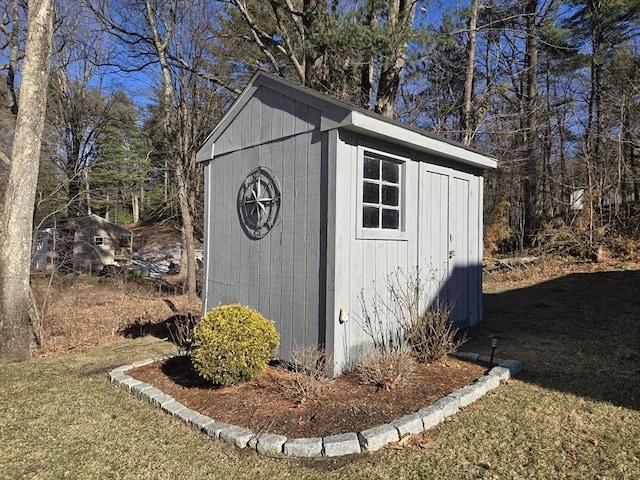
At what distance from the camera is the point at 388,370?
3.70m

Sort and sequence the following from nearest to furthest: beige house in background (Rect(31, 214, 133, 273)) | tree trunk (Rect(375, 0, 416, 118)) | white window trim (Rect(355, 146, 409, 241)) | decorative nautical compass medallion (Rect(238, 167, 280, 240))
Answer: white window trim (Rect(355, 146, 409, 241))
decorative nautical compass medallion (Rect(238, 167, 280, 240))
tree trunk (Rect(375, 0, 416, 118))
beige house in background (Rect(31, 214, 133, 273))

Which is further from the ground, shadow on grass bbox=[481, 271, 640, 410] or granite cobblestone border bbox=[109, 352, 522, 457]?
shadow on grass bbox=[481, 271, 640, 410]

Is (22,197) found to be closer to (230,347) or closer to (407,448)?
(230,347)

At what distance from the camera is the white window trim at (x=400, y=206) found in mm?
4141

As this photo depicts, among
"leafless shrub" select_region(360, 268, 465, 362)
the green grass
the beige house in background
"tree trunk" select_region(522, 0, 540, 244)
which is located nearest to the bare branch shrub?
"leafless shrub" select_region(360, 268, 465, 362)

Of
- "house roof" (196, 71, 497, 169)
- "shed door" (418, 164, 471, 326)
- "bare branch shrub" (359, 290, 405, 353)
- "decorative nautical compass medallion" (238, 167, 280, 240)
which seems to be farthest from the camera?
"shed door" (418, 164, 471, 326)

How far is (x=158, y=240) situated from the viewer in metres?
23.4

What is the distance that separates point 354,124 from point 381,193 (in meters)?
0.96

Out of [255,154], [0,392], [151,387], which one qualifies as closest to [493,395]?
[151,387]

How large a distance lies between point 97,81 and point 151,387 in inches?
577

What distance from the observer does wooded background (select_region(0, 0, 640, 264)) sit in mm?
8641

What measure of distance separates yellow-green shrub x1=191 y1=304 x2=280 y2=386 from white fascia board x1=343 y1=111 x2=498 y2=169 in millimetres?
2097

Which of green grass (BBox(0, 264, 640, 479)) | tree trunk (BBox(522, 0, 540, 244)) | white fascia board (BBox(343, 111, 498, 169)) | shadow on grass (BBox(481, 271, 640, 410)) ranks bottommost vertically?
green grass (BBox(0, 264, 640, 479))

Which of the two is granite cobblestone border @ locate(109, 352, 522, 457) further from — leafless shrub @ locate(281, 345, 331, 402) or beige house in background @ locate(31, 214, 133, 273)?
beige house in background @ locate(31, 214, 133, 273)
